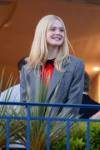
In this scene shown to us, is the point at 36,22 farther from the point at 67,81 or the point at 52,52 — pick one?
the point at 67,81

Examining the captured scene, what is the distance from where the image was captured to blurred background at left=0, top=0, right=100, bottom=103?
9.81 m

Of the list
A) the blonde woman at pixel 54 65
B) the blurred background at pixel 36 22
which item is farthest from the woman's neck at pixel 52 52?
the blurred background at pixel 36 22

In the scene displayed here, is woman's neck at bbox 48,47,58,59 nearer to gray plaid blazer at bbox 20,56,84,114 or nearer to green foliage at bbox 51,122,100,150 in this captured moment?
gray plaid blazer at bbox 20,56,84,114

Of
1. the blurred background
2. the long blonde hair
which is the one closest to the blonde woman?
the long blonde hair

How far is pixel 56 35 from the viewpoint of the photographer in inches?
167

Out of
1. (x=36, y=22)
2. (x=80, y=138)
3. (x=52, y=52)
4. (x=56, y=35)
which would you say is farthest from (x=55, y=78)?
(x=36, y=22)

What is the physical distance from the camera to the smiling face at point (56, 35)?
14.0ft

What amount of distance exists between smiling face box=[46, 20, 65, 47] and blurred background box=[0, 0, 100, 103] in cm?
490

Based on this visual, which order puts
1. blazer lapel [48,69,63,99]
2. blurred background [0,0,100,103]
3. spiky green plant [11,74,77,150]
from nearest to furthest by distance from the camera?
spiky green plant [11,74,77,150] → blazer lapel [48,69,63,99] → blurred background [0,0,100,103]

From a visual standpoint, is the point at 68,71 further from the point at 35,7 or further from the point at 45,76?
the point at 35,7

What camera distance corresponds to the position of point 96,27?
10.6 meters

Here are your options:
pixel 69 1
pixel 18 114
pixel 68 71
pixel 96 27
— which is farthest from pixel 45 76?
pixel 96 27

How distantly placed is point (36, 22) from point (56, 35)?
5.93m

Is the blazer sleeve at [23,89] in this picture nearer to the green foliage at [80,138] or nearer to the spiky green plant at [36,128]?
the spiky green plant at [36,128]
